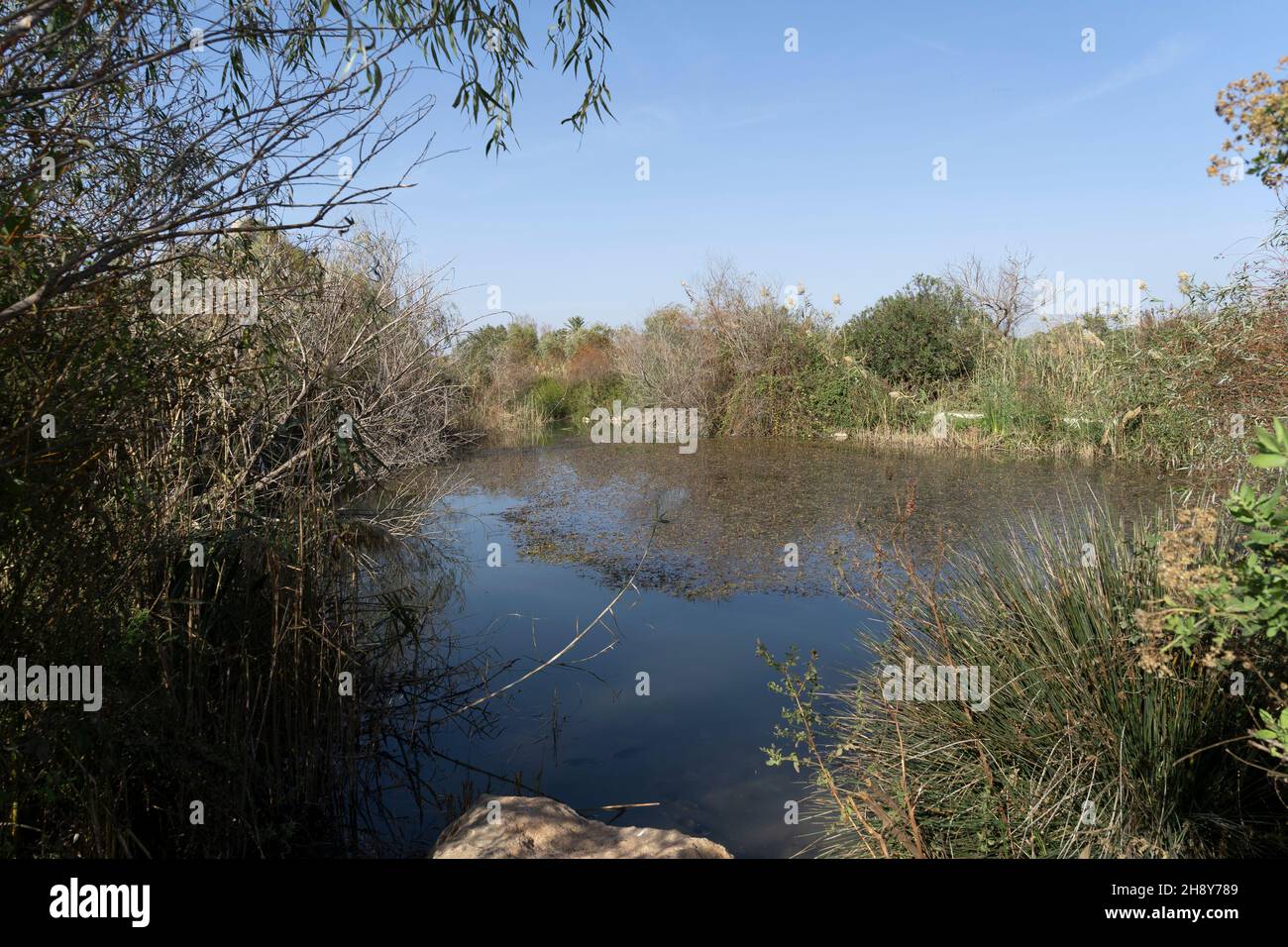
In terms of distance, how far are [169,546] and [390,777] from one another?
1.49 metres

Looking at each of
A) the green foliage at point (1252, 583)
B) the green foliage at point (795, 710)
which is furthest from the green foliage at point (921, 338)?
the green foliage at point (1252, 583)

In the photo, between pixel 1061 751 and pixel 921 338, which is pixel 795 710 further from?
pixel 921 338

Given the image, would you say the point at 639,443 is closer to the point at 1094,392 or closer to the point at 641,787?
the point at 1094,392

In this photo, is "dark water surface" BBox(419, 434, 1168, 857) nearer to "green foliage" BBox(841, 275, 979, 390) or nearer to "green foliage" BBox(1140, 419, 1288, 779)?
"green foliage" BBox(1140, 419, 1288, 779)

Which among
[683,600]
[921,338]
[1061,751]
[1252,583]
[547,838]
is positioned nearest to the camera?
[1252,583]

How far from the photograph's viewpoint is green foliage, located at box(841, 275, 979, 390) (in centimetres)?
1656

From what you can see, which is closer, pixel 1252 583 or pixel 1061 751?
pixel 1252 583

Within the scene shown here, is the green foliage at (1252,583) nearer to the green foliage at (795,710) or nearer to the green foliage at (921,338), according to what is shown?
the green foliage at (795,710)

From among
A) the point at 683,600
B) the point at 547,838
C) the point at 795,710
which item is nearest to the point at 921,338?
the point at 683,600

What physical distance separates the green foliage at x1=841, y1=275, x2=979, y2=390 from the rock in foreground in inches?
596

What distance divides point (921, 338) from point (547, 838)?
15.5 meters

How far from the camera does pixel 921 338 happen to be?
1650cm

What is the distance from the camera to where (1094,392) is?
1284 cm
